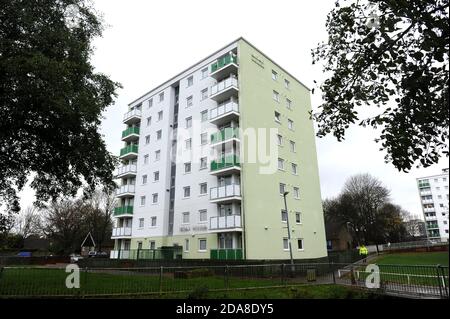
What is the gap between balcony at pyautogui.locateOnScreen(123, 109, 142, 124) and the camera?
147 feet

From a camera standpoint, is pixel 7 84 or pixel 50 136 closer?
pixel 7 84

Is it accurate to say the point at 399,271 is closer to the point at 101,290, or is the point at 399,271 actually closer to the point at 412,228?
the point at 101,290

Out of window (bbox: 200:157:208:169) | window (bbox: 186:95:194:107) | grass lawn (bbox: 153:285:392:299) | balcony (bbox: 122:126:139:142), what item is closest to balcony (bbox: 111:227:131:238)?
balcony (bbox: 122:126:139:142)

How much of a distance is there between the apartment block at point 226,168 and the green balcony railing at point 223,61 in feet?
0.37

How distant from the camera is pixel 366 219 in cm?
6181

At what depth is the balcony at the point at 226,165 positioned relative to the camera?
29234 mm

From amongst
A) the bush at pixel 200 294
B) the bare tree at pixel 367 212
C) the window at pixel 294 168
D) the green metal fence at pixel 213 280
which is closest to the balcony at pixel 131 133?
the window at pixel 294 168

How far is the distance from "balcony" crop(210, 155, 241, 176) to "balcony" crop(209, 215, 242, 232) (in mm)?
4176

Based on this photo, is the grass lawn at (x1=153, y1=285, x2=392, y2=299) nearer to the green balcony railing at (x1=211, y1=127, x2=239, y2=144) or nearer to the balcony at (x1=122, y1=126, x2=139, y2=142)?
the green balcony railing at (x1=211, y1=127, x2=239, y2=144)

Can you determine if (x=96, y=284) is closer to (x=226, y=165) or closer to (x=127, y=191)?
(x=226, y=165)

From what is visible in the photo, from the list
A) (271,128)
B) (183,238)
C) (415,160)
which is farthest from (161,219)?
(415,160)

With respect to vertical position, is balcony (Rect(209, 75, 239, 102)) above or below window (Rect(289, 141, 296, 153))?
above

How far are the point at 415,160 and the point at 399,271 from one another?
7.54 metres

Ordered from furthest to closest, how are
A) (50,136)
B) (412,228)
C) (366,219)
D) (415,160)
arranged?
(412,228) < (366,219) < (50,136) < (415,160)
